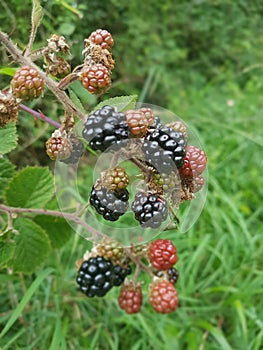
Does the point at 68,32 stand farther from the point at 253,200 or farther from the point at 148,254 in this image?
the point at 253,200

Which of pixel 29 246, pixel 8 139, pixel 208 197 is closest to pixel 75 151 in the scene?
pixel 8 139

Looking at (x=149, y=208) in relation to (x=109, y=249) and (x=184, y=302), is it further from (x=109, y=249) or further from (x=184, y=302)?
(x=184, y=302)

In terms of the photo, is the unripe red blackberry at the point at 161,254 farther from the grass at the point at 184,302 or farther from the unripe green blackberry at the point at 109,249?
the grass at the point at 184,302

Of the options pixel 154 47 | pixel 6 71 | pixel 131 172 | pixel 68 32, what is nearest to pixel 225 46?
pixel 154 47

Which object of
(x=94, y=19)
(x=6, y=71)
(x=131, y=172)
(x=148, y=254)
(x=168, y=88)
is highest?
(x=131, y=172)

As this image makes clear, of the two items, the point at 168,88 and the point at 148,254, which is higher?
the point at 148,254

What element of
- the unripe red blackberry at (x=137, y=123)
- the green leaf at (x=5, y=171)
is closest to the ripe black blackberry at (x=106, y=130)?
the unripe red blackberry at (x=137, y=123)

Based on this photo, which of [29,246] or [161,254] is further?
[29,246]
